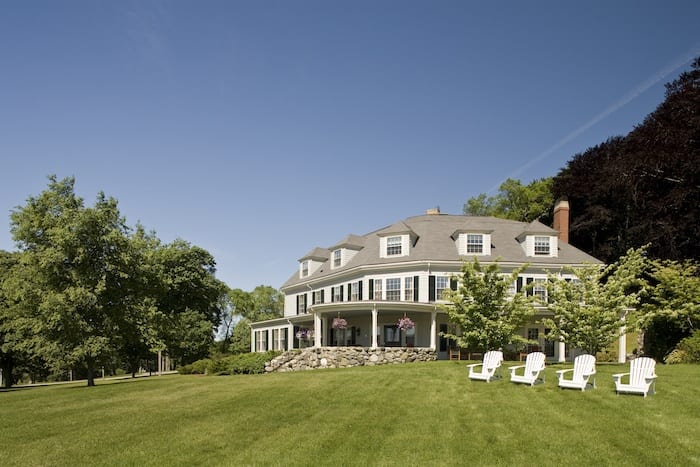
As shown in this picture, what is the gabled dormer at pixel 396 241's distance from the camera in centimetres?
3438

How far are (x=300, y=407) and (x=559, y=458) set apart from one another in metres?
6.91

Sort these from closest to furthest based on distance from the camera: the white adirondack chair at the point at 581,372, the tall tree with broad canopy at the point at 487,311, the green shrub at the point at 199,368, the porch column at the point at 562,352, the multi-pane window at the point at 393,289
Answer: the white adirondack chair at the point at 581,372 → the tall tree with broad canopy at the point at 487,311 → the porch column at the point at 562,352 → the multi-pane window at the point at 393,289 → the green shrub at the point at 199,368

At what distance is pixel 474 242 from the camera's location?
3416 cm

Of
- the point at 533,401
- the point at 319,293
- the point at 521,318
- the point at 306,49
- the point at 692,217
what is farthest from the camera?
the point at 319,293

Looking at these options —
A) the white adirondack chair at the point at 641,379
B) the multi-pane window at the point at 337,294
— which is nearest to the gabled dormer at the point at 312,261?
the multi-pane window at the point at 337,294

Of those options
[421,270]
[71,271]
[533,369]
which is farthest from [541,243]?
[71,271]

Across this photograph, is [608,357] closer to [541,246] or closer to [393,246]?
[541,246]

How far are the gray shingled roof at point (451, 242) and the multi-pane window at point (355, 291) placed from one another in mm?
1081

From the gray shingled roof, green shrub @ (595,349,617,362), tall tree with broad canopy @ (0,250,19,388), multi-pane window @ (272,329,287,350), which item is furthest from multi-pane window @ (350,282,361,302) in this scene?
tall tree with broad canopy @ (0,250,19,388)

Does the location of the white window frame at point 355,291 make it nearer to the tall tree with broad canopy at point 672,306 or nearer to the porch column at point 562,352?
the porch column at point 562,352

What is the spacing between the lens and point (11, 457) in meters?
11.0

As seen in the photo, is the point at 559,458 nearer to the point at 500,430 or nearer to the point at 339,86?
the point at 500,430

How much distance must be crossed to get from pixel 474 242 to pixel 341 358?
10553mm

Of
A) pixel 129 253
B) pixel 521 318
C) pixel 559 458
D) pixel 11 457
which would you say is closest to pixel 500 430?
pixel 559 458
